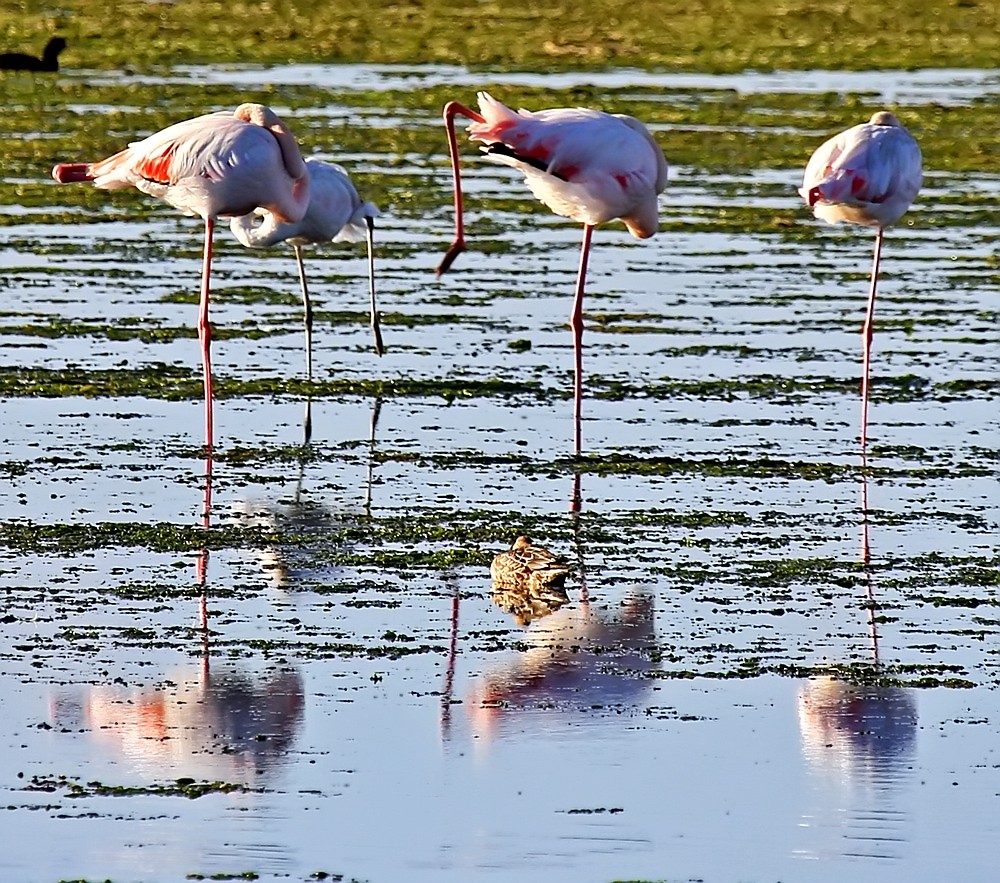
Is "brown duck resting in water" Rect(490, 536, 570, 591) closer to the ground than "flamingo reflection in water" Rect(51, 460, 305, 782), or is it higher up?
higher up

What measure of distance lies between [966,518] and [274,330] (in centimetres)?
573

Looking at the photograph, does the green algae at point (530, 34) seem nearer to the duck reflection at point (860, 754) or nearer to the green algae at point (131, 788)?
the duck reflection at point (860, 754)

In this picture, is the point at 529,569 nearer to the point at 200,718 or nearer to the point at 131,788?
the point at 200,718

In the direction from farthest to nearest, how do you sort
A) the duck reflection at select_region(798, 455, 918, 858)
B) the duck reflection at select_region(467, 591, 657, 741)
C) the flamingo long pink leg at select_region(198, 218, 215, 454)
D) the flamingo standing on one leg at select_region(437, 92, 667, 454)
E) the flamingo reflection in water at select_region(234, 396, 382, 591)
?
the flamingo standing on one leg at select_region(437, 92, 667, 454) → the flamingo long pink leg at select_region(198, 218, 215, 454) → the flamingo reflection in water at select_region(234, 396, 382, 591) → the duck reflection at select_region(467, 591, 657, 741) → the duck reflection at select_region(798, 455, 918, 858)

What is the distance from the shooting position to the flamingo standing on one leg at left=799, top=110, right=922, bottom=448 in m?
12.6

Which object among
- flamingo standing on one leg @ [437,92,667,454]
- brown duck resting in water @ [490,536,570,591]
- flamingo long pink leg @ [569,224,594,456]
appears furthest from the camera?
flamingo standing on one leg @ [437,92,667,454]

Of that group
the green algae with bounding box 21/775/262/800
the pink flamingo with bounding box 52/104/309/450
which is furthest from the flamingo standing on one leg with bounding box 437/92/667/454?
the green algae with bounding box 21/775/262/800

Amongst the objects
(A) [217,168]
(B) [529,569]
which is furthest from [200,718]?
(A) [217,168]

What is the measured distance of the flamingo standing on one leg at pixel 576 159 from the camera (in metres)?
11.7

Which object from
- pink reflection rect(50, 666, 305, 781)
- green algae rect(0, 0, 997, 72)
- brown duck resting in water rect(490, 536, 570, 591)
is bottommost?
pink reflection rect(50, 666, 305, 781)

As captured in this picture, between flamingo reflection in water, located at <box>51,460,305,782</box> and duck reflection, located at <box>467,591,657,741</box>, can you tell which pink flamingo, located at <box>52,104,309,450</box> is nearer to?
duck reflection, located at <box>467,591,657,741</box>

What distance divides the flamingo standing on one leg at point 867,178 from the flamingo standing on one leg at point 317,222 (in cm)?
269

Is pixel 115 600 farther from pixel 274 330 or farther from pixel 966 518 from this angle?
pixel 274 330

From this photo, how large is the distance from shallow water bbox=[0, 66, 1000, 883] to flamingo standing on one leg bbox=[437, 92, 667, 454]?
0.94 m
